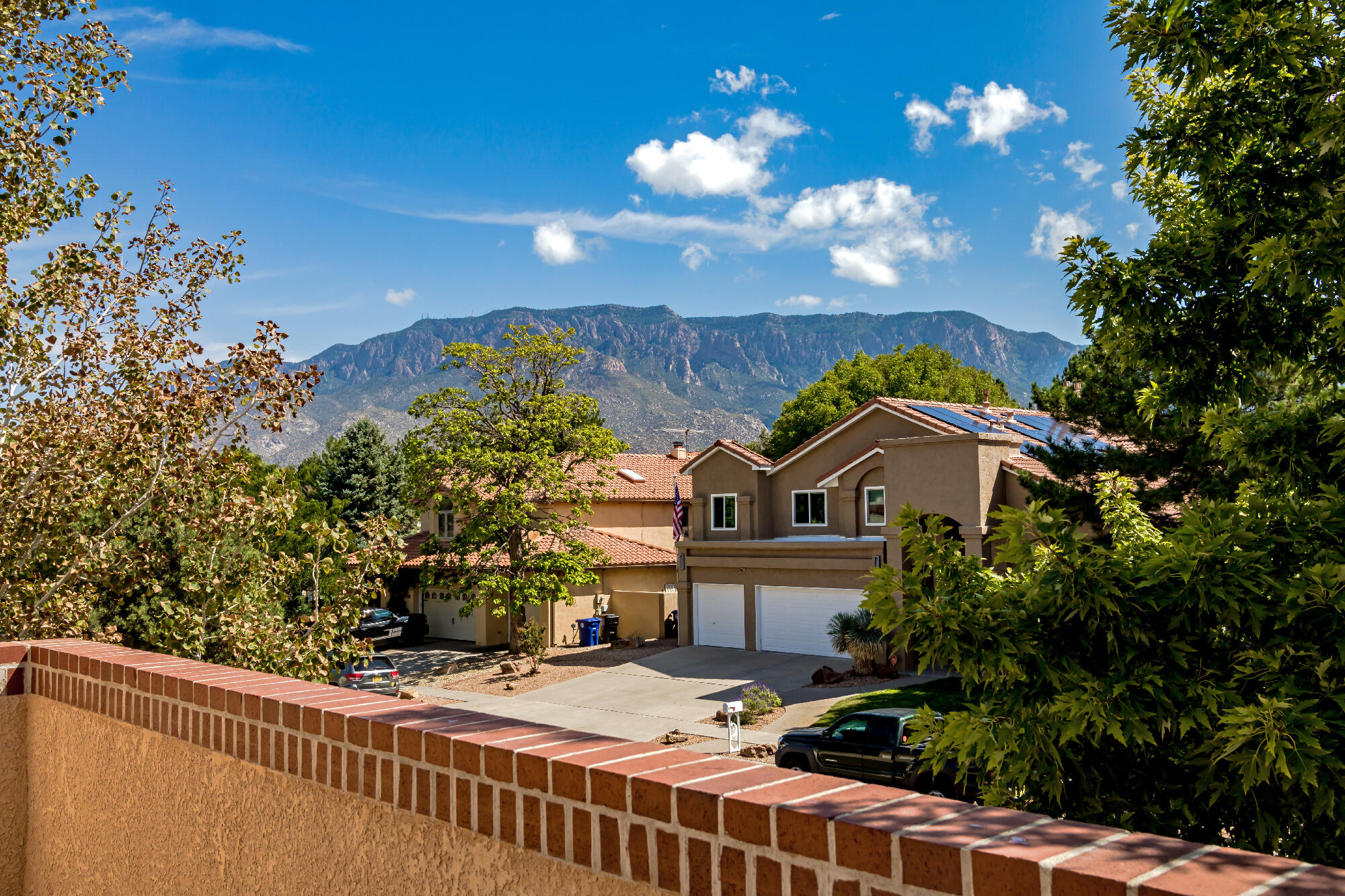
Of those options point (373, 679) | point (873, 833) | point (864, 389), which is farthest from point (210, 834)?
point (864, 389)

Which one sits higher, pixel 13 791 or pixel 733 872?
pixel 733 872

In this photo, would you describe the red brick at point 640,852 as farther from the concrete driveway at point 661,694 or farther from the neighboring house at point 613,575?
the neighboring house at point 613,575

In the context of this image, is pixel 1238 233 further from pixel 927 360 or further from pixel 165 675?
pixel 927 360

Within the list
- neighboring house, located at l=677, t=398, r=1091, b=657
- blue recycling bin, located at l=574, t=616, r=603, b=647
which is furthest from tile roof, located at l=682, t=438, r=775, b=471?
blue recycling bin, located at l=574, t=616, r=603, b=647

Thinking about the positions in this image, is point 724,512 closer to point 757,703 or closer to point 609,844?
point 757,703

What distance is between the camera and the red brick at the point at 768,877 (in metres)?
1.80

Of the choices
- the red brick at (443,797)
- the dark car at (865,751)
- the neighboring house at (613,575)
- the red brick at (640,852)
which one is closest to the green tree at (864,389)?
the neighboring house at (613,575)

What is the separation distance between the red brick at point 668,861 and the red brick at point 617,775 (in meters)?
0.11

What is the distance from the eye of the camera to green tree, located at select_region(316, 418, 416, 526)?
2132 inches

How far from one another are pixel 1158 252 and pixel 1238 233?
47cm

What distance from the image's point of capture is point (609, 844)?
6.83 feet

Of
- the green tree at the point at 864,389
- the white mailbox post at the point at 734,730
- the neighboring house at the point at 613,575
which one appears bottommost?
the white mailbox post at the point at 734,730

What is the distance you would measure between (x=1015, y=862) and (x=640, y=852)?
31.5 inches

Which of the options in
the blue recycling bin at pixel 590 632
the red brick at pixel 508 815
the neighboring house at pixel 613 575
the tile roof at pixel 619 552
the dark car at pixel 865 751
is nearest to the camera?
the red brick at pixel 508 815
